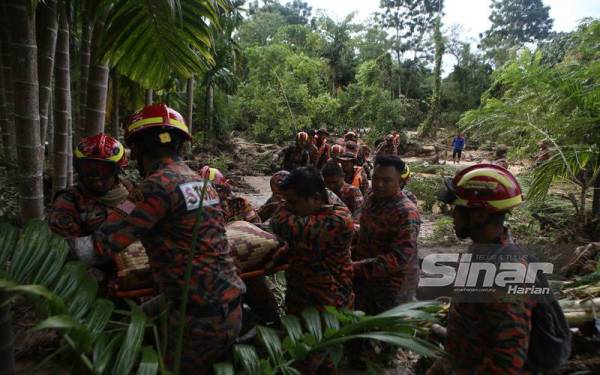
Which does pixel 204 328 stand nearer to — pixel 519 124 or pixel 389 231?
pixel 389 231

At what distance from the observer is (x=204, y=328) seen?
1.92m

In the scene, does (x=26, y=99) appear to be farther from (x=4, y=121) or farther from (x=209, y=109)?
(x=209, y=109)

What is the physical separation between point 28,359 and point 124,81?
711 centimetres

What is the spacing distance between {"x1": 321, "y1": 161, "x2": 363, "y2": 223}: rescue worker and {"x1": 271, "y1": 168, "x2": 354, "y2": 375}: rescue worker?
1529 mm

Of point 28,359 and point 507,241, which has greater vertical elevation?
point 507,241

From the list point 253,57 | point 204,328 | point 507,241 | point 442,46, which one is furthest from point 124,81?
point 442,46

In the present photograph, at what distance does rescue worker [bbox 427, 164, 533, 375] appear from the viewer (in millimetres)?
1561

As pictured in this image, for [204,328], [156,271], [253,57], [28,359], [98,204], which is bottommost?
[28,359]

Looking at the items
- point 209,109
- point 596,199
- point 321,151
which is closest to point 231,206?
point 321,151

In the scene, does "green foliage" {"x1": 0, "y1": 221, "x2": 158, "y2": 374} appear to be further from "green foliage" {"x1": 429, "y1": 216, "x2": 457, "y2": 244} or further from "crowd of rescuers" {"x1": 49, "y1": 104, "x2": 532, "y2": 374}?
"green foliage" {"x1": 429, "y1": 216, "x2": 457, "y2": 244}

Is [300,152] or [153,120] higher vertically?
[153,120]

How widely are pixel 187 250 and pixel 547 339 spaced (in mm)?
1535

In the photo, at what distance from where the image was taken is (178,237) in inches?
72.0

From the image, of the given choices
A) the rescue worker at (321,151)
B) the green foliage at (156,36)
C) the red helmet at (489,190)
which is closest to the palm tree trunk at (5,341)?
the green foliage at (156,36)
